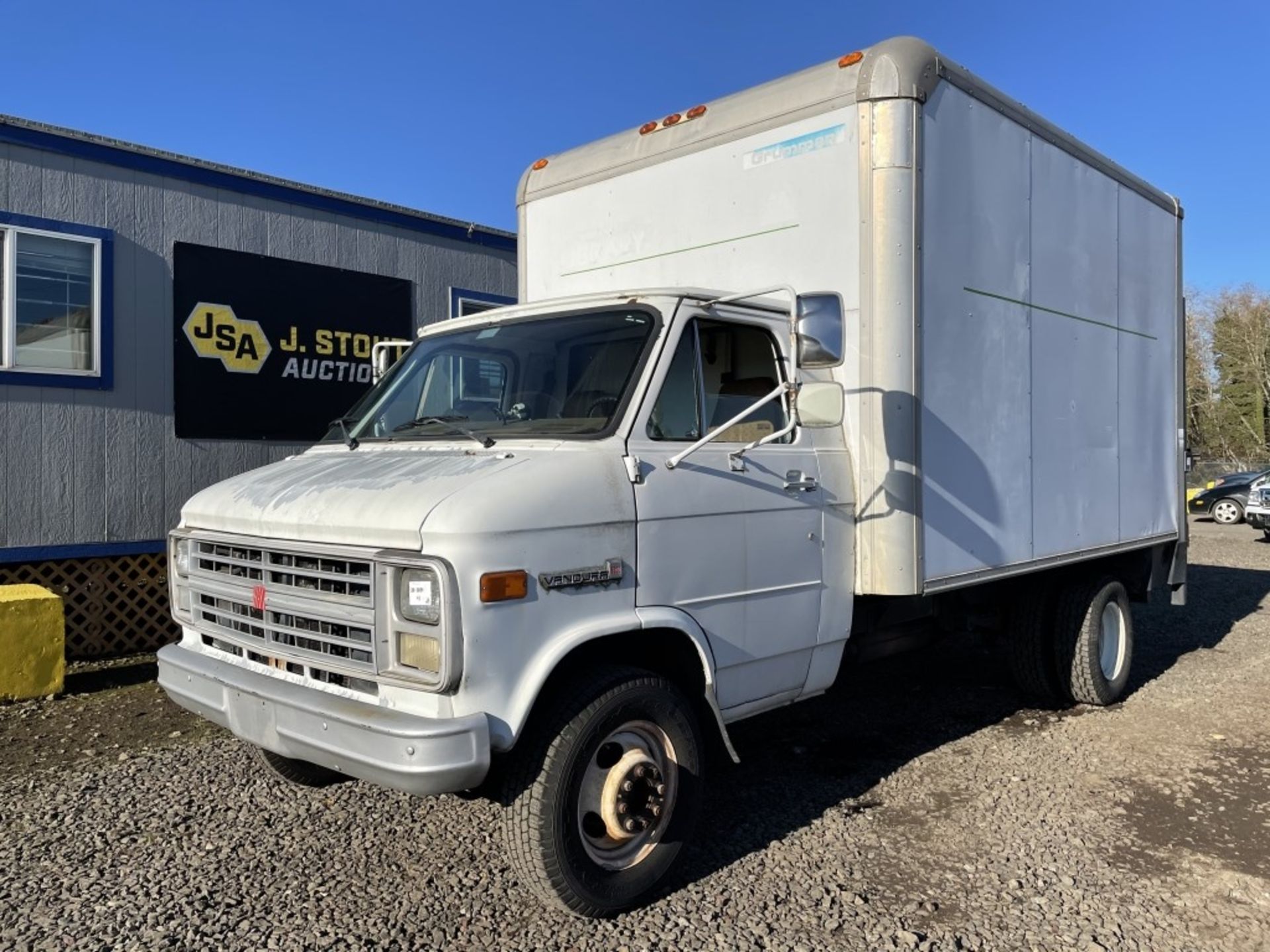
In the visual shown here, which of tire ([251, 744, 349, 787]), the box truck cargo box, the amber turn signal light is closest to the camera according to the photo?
the amber turn signal light

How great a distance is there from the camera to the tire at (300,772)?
14.5ft

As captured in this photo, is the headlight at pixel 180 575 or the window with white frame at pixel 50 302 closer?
the headlight at pixel 180 575

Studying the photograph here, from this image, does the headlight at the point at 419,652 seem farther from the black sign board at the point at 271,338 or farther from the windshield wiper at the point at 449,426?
the black sign board at the point at 271,338

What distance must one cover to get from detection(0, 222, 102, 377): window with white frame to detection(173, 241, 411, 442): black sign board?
61 centimetres

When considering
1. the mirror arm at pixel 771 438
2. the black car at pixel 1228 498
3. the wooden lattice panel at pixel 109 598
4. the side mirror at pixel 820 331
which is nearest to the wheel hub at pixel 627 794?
the mirror arm at pixel 771 438

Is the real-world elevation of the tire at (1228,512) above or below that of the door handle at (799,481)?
below

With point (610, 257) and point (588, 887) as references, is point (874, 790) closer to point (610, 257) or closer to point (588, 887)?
point (588, 887)

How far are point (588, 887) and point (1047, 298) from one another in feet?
13.2

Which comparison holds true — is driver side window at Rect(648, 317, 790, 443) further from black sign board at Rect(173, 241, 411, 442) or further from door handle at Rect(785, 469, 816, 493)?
black sign board at Rect(173, 241, 411, 442)

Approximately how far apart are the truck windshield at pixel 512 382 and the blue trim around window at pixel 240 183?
4.29 m

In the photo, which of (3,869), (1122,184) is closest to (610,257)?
(1122,184)

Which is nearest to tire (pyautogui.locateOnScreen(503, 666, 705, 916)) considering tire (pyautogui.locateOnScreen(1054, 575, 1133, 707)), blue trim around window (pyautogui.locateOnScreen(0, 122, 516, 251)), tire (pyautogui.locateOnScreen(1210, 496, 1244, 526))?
tire (pyautogui.locateOnScreen(1054, 575, 1133, 707))

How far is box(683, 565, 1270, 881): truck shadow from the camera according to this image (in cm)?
432

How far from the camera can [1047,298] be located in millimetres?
5379
